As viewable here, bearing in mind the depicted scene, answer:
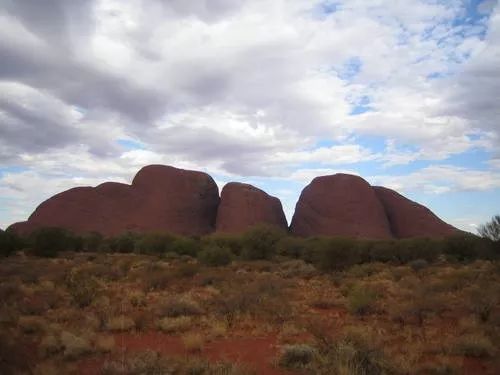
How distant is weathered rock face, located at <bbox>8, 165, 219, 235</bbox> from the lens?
46.0 metres

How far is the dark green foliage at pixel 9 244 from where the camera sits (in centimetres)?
2598

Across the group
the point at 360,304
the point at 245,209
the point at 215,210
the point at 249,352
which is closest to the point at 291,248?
the point at 245,209

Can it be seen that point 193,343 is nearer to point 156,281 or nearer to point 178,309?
point 178,309

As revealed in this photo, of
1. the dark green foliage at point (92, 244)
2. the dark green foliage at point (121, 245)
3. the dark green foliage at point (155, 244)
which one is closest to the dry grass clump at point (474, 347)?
the dark green foliage at point (155, 244)

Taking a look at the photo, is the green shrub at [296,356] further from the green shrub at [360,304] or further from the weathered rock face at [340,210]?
the weathered rock face at [340,210]

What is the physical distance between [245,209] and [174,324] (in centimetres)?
3997

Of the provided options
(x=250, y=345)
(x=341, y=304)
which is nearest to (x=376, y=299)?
(x=341, y=304)

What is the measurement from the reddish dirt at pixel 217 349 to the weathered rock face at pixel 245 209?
1509 inches

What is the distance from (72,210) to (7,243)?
21086mm

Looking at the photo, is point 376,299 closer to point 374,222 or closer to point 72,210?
point 374,222

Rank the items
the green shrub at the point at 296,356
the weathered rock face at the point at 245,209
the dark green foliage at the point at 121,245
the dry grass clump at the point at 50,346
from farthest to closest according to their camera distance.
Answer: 1. the weathered rock face at the point at 245,209
2. the dark green foliage at the point at 121,245
3. the dry grass clump at the point at 50,346
4. the green shrub at the point at 296,356

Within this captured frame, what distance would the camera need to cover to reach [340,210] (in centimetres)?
4844

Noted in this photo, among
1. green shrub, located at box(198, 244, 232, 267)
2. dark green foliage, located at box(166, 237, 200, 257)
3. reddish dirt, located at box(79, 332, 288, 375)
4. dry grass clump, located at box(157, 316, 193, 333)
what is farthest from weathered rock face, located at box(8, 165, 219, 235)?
reddish dirt, located at box(79, 332, 288, 375)

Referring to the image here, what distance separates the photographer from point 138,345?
7258mm
